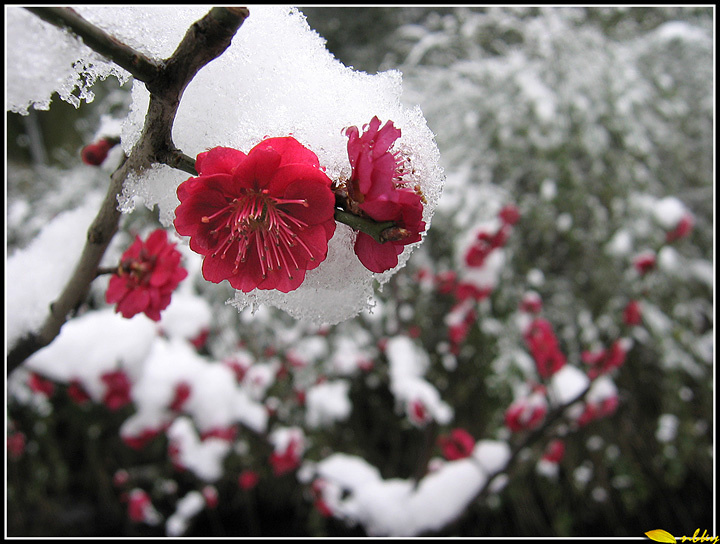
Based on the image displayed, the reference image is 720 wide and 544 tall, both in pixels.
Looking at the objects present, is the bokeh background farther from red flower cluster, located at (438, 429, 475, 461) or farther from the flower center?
the flower center

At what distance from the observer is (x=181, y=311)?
1266mm

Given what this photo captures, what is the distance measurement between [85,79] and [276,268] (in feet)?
0.64

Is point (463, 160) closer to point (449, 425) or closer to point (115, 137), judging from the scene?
point (449, 425)

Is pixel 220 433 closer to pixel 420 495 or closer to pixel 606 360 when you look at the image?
pixel 420 495

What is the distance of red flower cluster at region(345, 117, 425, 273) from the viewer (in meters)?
0.28

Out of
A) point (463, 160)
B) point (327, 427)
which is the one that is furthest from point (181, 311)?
point (463, 160)

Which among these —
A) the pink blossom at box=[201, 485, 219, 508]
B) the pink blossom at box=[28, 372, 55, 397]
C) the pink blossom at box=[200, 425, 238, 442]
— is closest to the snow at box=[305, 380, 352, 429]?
the pink blossom at box=[200, 425, 238, 442]

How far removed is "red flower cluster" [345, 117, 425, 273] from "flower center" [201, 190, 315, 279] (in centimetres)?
5

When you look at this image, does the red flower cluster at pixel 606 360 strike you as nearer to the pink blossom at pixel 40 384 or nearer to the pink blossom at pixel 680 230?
the pink blossom at pixel 680 230

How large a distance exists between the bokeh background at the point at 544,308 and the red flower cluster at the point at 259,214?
59.8 inches

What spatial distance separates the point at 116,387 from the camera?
98 centimetres

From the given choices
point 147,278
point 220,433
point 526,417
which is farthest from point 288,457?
point 147,278

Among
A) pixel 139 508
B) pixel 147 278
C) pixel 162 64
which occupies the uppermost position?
pixel 162 64

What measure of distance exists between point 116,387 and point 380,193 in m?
0.94
